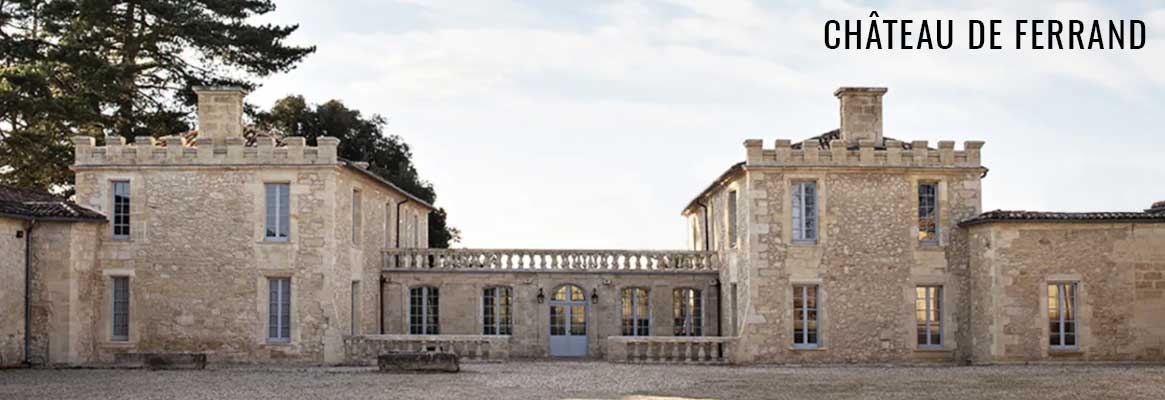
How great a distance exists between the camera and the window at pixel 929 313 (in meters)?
30.0

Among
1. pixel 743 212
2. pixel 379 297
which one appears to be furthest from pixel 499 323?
pixel 743 212

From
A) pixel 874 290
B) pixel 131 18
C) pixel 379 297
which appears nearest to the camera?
pixel 874 290

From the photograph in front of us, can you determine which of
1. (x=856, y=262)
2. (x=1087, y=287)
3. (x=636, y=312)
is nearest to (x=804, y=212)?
(x=856, y=262)

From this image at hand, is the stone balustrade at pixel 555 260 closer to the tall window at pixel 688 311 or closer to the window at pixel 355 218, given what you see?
the tall window at pixel 688 311

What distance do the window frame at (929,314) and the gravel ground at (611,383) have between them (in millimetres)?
1891

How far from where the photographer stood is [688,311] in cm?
3481

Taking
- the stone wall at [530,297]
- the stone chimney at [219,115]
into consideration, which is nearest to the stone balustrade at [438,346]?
the stone wall at [530,297]

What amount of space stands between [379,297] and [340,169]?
4.86 m

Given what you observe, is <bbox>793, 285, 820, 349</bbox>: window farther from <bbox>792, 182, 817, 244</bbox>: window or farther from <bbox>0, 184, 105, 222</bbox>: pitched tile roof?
<bbox>0, 184, 105, 222</bbox>: pitched tile roof

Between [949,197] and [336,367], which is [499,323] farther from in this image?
[949,197]

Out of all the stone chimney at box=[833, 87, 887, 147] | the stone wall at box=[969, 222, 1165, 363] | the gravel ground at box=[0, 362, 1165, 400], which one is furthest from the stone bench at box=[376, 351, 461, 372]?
the stone wall at box=[969, 222, 1165, 363]

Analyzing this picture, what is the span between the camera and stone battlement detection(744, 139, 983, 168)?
97.7ft

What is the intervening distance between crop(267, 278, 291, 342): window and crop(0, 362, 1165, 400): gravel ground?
1.90 m

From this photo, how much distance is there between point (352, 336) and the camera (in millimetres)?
30641
